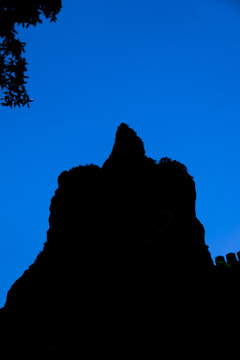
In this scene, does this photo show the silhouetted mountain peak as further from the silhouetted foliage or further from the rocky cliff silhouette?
the silhouetted foliage

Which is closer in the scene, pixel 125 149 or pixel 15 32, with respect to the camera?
pixel 15 32

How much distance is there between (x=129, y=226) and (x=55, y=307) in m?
7.03

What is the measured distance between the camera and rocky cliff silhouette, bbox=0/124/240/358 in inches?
486

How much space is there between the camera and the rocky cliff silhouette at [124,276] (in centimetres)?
1235

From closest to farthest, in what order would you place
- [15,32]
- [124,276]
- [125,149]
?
1. [15,32]
2. [124,276]
3. [125,149]

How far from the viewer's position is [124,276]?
14.3 metres

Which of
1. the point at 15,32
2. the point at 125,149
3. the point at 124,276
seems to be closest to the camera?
the point at 15,32

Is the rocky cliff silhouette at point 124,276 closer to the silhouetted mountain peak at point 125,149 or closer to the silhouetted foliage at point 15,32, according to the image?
the silhouetted mountain peak at point 125,149

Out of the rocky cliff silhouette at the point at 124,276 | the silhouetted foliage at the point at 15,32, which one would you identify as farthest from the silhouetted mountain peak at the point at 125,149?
the silhouetted foliage at the point at 15,32

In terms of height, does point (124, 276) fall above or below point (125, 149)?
below

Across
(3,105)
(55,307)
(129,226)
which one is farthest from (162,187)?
(3,105)

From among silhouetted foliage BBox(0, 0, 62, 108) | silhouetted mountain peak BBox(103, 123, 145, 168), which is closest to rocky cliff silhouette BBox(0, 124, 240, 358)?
silhouetted mountain peak BBox(103, 123, 145, 168)

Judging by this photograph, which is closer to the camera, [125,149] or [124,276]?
[124,276]

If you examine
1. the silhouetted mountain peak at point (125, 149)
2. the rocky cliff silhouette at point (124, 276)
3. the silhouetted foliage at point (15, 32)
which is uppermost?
the silhouetted mountain peak at point (125, 149)
